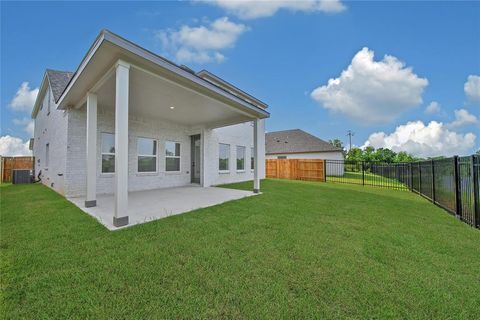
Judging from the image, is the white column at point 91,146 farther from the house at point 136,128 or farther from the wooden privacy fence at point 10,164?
the wooden privacy fence at point 10,164

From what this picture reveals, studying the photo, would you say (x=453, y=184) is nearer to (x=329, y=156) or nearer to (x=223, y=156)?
(x=223, y=156)

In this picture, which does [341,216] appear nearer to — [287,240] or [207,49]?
[287,240]

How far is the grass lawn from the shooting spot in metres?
→ 1.77

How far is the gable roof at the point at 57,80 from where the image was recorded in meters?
8.15

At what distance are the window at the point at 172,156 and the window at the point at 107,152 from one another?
7.52 feet

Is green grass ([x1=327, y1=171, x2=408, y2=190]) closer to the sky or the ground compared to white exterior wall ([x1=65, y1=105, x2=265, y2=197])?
closer to the ground

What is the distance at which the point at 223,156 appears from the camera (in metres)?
11.4

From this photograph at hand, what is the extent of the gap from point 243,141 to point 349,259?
10.4 meters

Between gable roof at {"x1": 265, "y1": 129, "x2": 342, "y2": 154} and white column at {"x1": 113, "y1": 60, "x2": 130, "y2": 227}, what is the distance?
1964 cm

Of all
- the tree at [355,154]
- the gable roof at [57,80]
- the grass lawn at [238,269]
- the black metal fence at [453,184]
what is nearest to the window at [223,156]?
the grass lawn at [238,269]

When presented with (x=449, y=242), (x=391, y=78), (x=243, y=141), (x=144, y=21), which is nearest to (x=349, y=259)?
(x=449, y=242)

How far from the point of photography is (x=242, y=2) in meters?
7.25

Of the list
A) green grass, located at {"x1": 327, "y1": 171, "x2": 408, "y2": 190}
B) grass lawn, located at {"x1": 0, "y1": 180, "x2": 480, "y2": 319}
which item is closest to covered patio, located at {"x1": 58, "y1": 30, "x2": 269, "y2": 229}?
grass lawn, located at {"x1": 0, "y1": 180, "x2": 480, "y2": 319}

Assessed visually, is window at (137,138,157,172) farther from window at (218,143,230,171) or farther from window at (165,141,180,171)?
window at (218,143,230,171)
